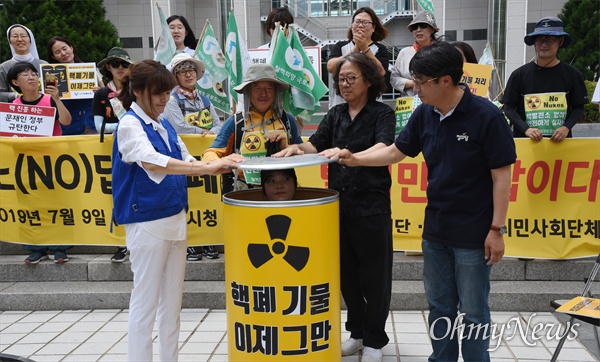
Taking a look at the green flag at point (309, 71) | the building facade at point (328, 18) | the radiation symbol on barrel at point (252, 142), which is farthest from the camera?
the building facade at point (328, 18)

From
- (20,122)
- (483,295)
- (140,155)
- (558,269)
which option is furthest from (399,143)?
(20,122)

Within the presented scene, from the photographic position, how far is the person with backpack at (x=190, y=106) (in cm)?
498

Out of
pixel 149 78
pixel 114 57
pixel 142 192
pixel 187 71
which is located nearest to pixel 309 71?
pixel 187 71

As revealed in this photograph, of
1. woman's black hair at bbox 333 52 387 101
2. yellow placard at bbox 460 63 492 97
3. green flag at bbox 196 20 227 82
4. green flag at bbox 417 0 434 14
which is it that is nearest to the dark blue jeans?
woman's black hair at bbox 333 52 387 101

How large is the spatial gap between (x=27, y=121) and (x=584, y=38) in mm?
17925

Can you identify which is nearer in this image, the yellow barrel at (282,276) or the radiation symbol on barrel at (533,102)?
the yellow barrel at (282,276)

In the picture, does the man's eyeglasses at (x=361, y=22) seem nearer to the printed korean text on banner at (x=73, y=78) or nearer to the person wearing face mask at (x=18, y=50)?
the printed korean text on banner at (x=73, y=78)

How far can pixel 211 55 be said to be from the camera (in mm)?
5527

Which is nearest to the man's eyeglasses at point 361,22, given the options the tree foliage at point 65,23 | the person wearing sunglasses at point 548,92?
the person wearing sunglasses at point 548,92

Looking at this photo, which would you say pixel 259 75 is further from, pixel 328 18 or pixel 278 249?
pixel 328 18

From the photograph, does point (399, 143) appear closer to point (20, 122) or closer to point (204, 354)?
point (204, 354)

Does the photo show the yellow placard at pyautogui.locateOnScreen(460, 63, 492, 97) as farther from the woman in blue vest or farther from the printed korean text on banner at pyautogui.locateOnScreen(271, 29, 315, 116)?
the woman in blue vest

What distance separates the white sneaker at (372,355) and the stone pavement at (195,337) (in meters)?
0.15

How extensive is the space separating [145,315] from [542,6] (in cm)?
2412
